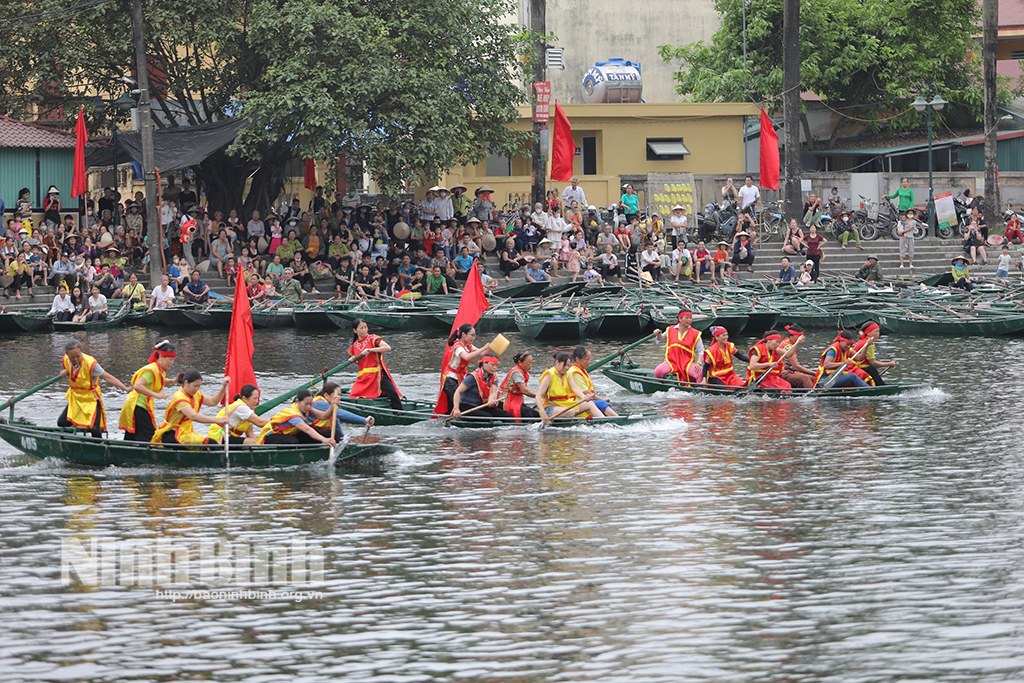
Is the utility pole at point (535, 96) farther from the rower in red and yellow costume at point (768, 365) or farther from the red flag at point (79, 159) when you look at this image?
the rower in red and yellow costume at point (768, 365)

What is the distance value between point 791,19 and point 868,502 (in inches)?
1109

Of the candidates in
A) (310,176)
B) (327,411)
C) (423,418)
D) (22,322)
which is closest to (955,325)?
(423,418)

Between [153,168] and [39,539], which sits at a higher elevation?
[153,168]

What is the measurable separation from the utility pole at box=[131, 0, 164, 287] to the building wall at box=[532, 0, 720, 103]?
2367 cm

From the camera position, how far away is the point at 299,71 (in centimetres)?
3319

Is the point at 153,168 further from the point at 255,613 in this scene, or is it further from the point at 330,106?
the point at 255,613

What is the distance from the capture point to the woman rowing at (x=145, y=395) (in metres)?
16.0

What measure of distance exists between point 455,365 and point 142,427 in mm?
4719

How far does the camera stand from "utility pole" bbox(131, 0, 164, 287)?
107 ft

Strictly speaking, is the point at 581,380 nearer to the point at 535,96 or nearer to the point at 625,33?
the point at 535,96

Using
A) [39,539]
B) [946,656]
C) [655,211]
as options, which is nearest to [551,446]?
[39,539]

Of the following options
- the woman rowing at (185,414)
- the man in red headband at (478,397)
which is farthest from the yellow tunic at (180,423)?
the man in red headband at (478,397)

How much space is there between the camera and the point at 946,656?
927cm

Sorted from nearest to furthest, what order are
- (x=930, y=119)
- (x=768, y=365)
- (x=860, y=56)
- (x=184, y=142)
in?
(x=768, y=365), (x=184, y=142), (x=930, y=119), (x=860, y=56)
